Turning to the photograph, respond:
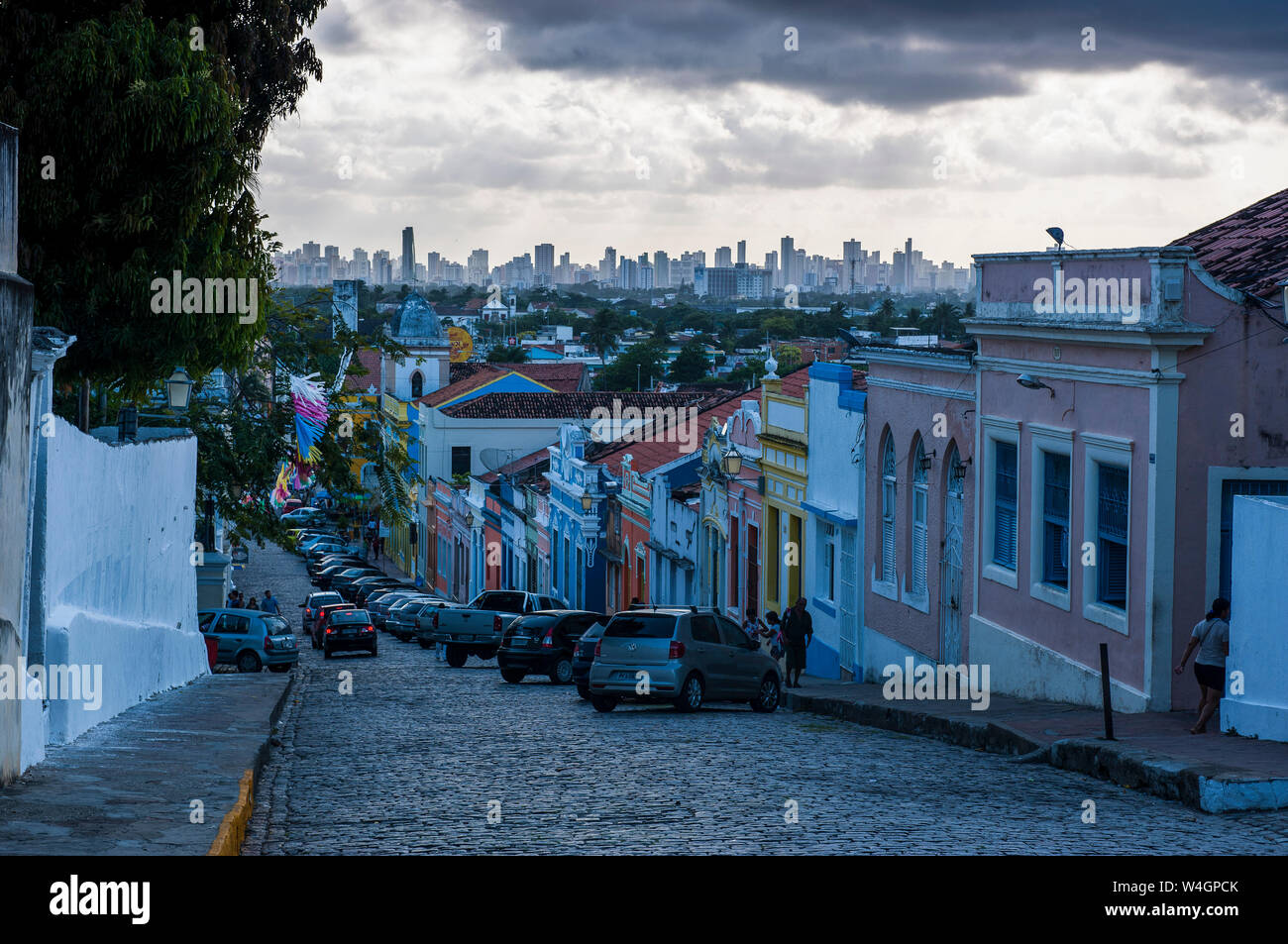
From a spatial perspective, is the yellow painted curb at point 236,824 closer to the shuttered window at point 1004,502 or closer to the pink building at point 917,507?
the shuttered window at point 1004,502

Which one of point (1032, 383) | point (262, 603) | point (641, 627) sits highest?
point (1032, 383)

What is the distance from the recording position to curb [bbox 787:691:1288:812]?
11.4 meters

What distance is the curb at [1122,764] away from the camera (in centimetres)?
1139

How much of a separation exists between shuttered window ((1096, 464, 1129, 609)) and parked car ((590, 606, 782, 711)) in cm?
582

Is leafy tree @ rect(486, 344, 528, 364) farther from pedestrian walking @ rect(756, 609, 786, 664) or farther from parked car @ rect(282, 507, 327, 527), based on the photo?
pedestrian walking @ rect(756, 609, 786, 664)

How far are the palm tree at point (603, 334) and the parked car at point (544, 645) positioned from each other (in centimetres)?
10789

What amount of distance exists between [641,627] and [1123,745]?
9096 millimetres

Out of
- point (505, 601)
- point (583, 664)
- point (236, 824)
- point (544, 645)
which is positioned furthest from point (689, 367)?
point (236, 824)

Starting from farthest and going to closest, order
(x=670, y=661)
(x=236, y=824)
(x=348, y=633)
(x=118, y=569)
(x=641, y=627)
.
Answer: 1. (x=348, y=633)
2. (x=641, y=627)
3. (x=670, y=661)
4. (x=118, y=569)
5. (x=236, y=824)

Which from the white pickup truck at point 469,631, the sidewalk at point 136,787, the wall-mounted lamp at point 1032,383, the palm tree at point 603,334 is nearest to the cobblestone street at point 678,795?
the sidewalk at point 136,787

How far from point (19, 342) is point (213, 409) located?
24.7 metres

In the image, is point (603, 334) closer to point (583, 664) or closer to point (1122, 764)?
point (583, 664)

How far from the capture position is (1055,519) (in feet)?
64.3

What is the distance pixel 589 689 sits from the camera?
22.2m
